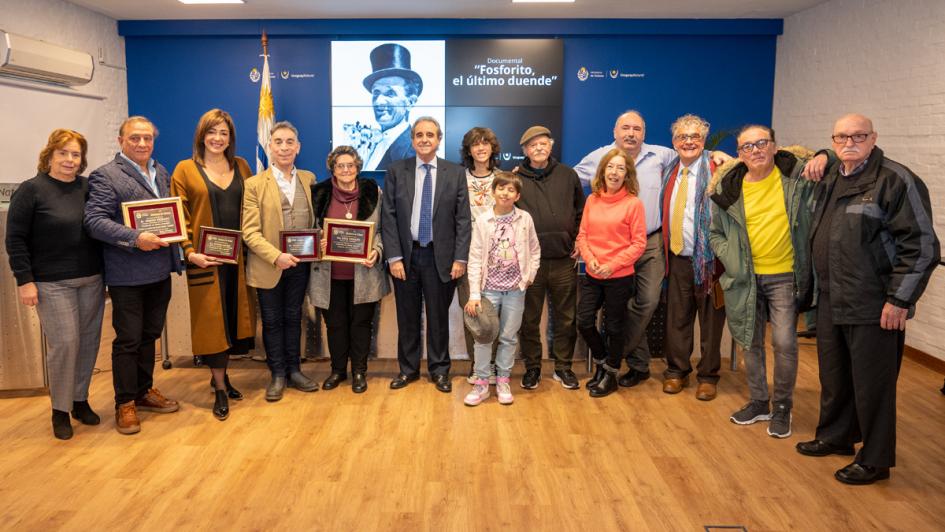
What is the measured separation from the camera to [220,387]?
3.95m

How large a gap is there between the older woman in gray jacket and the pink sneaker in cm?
71

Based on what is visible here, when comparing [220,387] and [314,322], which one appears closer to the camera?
[220,387]

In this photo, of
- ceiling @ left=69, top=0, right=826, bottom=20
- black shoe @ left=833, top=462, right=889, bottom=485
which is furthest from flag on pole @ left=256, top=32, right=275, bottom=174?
black shoe @ left=833, top=462, right=889, bottom=485

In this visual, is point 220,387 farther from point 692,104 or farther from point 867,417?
point 692,104

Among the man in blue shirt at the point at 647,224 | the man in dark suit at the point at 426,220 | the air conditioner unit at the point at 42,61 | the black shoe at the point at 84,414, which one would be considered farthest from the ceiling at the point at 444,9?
the black shoe at the point at 84,414

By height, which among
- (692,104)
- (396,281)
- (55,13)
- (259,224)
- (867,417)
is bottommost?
(867,417)

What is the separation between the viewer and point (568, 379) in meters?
4.39

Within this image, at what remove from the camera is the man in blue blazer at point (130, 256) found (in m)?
3.46

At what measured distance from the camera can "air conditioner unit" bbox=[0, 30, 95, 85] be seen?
557 centimetres

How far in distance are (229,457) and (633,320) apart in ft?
8.14

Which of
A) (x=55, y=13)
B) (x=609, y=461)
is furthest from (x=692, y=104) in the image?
(x=55, y=13)

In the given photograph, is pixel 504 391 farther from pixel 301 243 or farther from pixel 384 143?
pixel 384 143

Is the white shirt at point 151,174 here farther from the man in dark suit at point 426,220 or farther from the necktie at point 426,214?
the necktie at point 426,214

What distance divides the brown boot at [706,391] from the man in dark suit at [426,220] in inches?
65.5
